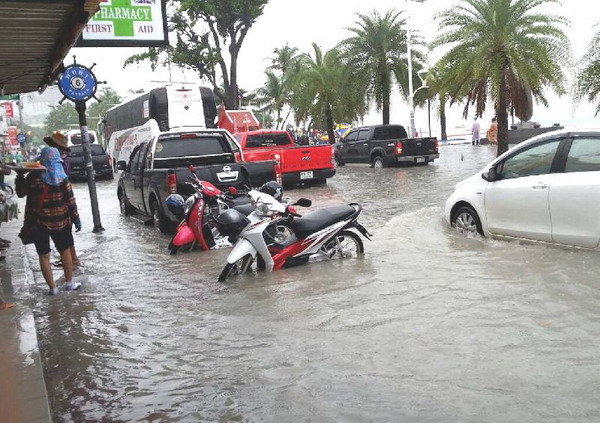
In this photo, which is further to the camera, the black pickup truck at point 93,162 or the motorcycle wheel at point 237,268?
the black pickup truck at point 93,162

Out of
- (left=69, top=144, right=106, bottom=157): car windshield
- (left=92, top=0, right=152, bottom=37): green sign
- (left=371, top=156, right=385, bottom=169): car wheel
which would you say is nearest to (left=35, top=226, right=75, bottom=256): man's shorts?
(left=92, top=0, right=152, bottom=37): green sign

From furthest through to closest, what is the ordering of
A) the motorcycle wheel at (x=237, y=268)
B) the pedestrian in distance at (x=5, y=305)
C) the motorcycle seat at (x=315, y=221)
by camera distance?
the motorcycle seat at (x=315, y=221) → the motorcycle wheel at (x=237, y=268) → the pedestrian in distance at (x=5, y=305)

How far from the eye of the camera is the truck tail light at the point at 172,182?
988 cm

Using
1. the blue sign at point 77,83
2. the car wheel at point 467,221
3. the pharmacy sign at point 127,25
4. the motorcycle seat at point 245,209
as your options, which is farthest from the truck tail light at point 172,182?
the pharmacy sign at point 127,25

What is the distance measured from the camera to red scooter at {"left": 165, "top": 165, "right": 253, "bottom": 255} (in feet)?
29.7

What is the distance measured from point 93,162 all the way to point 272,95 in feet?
111

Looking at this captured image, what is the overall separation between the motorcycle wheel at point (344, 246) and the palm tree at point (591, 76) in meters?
9.48

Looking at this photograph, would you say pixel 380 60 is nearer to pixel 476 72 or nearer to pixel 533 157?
pixel 476 72

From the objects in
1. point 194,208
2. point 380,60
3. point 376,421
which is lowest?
point 376,421

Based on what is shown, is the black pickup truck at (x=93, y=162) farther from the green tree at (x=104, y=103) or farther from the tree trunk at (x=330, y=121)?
the green tree at (x=104, y=103)

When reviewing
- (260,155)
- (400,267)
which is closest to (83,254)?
(400,267)

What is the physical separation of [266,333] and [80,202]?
14997 millimetres

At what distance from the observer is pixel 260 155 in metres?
17.4

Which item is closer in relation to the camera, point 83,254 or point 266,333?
point 266,333
